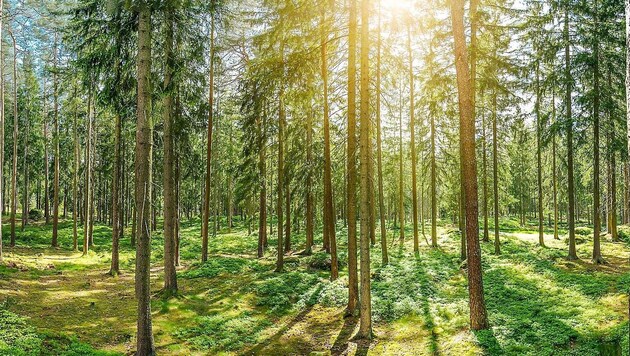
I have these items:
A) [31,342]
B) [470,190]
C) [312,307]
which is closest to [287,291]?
[312,307]

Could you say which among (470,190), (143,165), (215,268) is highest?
(143,165)

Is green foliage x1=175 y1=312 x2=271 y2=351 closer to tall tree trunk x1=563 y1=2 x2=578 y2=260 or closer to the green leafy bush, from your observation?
the green leafy bush

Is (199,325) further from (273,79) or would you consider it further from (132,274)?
(132,274)

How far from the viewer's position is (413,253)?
21875mm

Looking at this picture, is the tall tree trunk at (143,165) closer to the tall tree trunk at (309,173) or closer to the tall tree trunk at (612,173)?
the tall tree trunk at (309,173)

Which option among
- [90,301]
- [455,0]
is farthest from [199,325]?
[455,0]

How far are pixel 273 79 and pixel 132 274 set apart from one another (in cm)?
1317

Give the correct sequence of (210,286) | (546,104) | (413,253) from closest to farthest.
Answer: (210,286) → (413,253) → (546,104)

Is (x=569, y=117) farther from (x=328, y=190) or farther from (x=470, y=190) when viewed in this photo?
(x=328, y=190)

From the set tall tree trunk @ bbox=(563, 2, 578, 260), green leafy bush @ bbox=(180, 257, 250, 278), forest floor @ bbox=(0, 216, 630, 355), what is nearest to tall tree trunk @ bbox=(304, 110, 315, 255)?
forest floor @ bbox=(0, 216, 630, 355)

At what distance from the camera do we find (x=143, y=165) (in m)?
7.64

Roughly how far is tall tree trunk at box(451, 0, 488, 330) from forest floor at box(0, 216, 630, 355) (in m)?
0.63

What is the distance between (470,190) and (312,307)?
6882 mm

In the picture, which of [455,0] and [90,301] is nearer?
[455,0]
